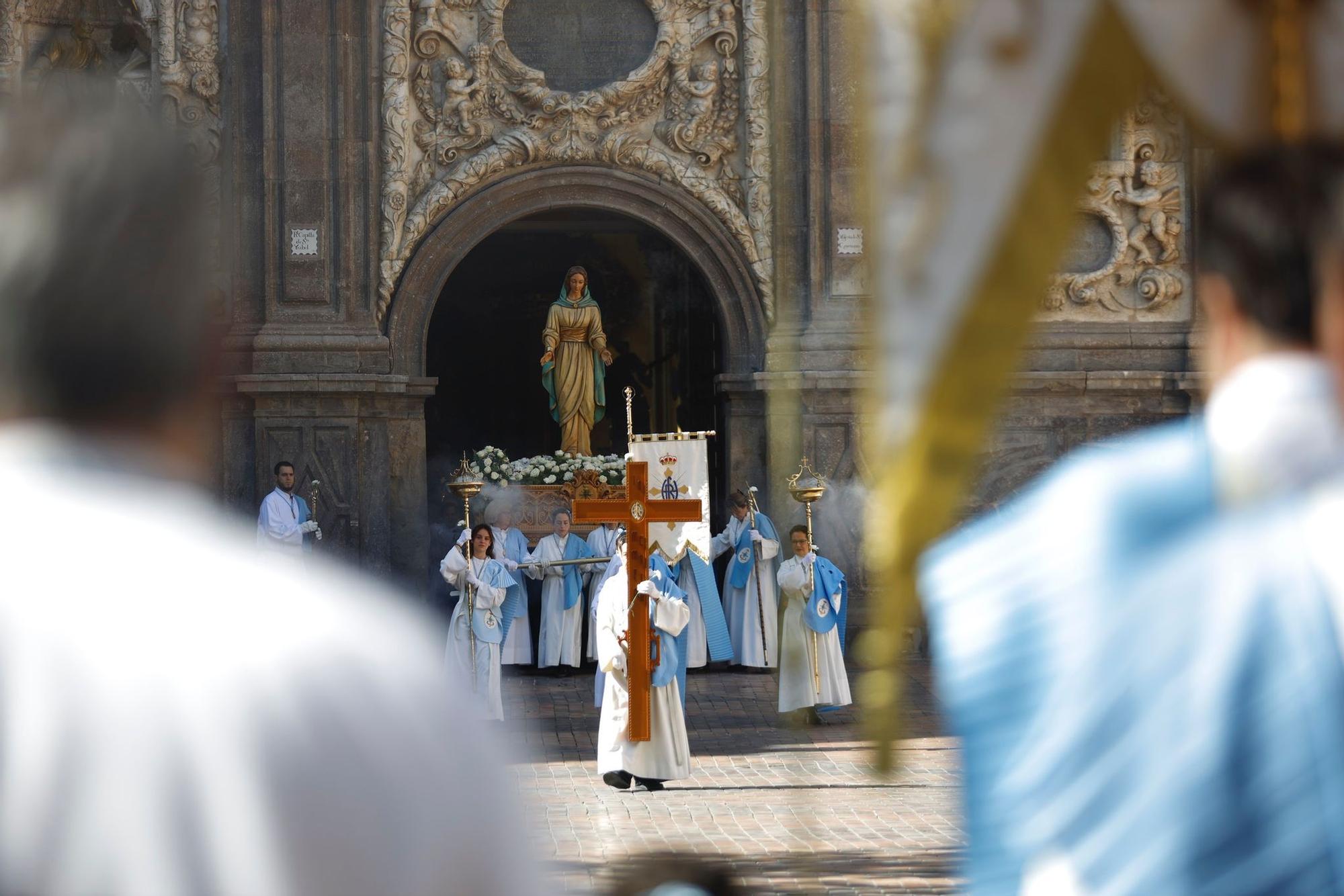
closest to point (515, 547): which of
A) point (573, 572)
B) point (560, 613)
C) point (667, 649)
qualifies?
point (573, 572)

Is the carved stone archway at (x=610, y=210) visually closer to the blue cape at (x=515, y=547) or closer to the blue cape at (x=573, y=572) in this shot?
the blue cape at (x=515, y=547)

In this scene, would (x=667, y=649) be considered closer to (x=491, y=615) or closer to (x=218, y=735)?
(x=491, y=615)

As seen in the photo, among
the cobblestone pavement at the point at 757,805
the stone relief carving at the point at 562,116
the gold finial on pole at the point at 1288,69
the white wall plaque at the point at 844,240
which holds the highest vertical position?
the stone relief carving at the point at 562,116

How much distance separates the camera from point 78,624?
3.62 feet

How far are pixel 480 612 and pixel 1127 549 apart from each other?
12.0 metres

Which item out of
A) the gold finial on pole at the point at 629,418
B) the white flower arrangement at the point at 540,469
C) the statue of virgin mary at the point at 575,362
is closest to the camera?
the gold finial on pole at the point at 629,418

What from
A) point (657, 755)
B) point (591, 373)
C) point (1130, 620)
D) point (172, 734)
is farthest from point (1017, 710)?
point (591, 373)

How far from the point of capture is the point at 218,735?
107 centimetres

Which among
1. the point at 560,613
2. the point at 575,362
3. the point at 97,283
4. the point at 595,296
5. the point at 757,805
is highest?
the point at 595,296

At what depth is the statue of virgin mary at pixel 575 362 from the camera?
18.7 meters

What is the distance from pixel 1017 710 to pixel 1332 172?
0.54 m

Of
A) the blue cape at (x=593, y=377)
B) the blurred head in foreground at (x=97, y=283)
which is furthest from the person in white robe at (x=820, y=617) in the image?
the blurred head in foreground at (x=97, y=283)

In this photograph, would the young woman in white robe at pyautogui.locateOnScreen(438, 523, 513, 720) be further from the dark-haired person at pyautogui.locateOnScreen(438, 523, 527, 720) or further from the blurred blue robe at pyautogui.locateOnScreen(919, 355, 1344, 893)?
the blurred blue robe at pyautogui.locateOnScreen(919, 355, 1344, 893)

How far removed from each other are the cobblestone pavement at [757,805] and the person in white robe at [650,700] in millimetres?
136
